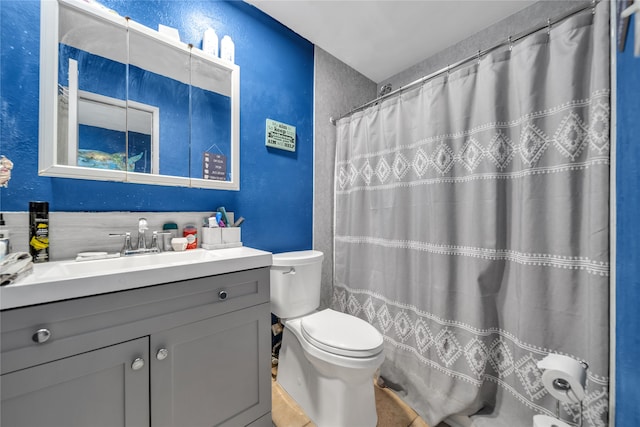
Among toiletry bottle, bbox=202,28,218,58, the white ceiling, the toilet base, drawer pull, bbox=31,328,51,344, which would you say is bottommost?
the toilet base

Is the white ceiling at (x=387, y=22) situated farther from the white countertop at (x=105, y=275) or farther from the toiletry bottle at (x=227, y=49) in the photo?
the white countertop at (x=105, y=275)

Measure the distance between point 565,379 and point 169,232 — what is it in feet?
5.35

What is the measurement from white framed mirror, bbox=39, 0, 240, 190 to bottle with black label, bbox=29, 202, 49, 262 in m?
0.14

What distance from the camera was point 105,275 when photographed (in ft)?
2.23

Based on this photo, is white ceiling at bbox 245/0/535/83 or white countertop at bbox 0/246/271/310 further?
white ceiling at bbox 245/0/535/83

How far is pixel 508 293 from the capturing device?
3.52 ft

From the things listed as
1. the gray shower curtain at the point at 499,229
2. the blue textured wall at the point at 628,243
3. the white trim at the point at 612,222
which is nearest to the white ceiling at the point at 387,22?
the gray shower curtain at the point at 499,229

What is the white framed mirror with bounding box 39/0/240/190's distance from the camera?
3.07ft

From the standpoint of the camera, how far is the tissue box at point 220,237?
1250 millimetres

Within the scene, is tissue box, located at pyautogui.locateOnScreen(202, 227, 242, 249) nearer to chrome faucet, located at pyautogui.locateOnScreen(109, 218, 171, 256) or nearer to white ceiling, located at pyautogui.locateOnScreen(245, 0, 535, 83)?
chrome faucet, located at pyautogui.locateOnScreen(109, 218, 171, 256)

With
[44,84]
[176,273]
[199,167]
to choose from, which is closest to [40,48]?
[44,84]

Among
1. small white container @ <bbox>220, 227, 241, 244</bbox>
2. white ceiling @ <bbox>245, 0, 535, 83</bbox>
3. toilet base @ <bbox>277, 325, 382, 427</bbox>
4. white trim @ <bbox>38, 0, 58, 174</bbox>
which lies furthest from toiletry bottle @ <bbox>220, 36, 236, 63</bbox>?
toilet base @ <bbox>277, 325, 382, 427</bbox>

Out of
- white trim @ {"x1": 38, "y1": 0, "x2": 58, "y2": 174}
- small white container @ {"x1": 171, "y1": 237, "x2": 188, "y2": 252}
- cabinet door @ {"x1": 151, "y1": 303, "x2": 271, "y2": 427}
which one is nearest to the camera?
cabinet door @ {"x1": 151, "y1": 303, "x2": 271, "y2": 427}

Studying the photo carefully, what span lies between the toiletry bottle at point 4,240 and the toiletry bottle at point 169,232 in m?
0.47
